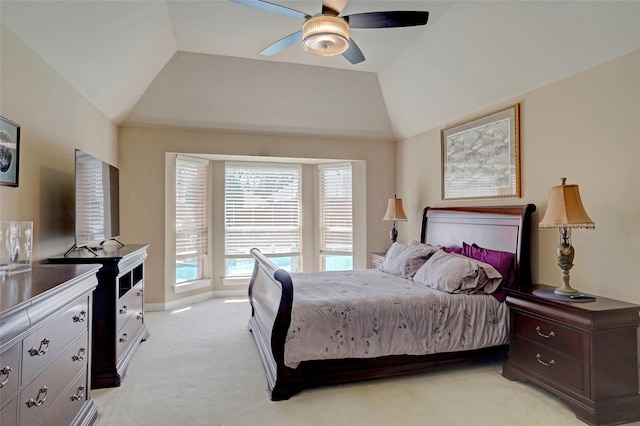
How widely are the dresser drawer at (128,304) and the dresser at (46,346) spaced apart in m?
0.78

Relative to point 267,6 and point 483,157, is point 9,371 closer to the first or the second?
point 267,6

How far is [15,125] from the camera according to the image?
2348mm

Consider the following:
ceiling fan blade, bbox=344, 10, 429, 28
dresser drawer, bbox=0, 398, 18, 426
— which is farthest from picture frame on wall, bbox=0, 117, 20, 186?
ceiling fan blade, bbox=344, 10, 429, 28

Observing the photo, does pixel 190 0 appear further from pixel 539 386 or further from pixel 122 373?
pixel 539 386

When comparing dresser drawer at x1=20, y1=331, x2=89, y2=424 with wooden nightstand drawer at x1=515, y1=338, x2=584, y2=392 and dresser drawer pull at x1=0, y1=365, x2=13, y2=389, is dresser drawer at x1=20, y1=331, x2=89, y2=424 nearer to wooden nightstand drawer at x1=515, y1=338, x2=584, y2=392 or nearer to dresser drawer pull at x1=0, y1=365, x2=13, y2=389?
dresser drawer pull at x1=0, y1=365, x2=13, y2=389

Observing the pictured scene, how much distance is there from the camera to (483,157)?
12.7ft

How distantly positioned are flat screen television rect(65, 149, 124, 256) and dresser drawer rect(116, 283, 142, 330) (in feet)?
1.77

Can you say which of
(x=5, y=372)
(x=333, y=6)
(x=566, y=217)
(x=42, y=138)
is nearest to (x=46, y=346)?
(x=5, y=372)

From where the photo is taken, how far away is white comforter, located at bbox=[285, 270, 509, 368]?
2.62 meters

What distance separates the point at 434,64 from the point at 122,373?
425 cm

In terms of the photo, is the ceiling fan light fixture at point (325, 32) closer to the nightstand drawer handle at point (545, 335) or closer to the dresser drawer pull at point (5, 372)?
the dresser drawer pull at point (5, 372)

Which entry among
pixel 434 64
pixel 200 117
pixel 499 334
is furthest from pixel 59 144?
pixel 499 334

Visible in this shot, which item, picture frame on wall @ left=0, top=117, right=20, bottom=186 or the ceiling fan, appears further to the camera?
the ceiling fan

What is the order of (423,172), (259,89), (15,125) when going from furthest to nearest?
1. (423,172)
2. (259,89)
3. (15,125)
